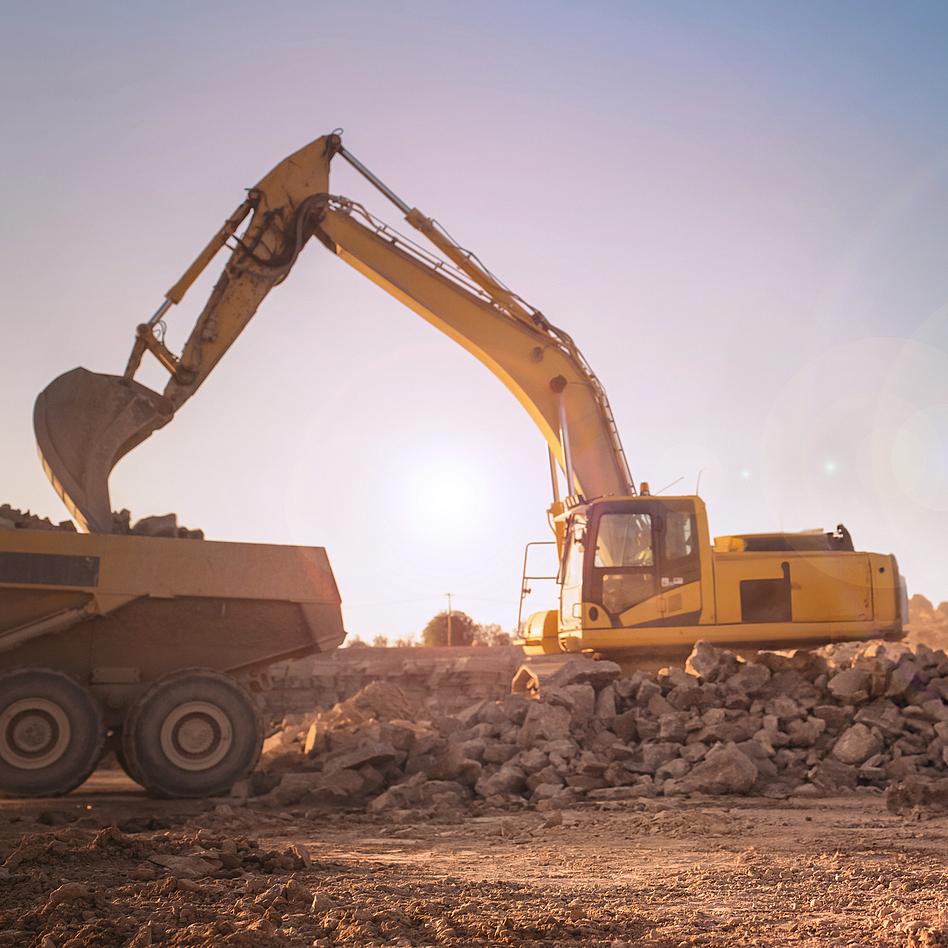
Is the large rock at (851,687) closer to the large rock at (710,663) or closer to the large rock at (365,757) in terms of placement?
the large rock at (710,663)

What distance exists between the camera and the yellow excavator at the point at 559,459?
1028 cm

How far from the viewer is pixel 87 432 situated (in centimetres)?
1003

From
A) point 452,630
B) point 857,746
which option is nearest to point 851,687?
point 857,746

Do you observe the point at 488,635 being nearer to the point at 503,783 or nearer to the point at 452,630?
the point at 452,630

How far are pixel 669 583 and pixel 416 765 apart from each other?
3076 millimetres

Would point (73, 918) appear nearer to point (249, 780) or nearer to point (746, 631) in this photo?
point (249, 780)

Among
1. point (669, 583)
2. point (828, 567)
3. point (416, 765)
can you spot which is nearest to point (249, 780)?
point (416, 765)

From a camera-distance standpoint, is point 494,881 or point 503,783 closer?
point 494,881

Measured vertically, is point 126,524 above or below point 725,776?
above

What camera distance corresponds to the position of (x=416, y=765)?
9.98 meters

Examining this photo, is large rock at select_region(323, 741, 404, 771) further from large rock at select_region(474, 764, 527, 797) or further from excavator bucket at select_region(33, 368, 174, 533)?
excavator bucket at select_region(33, 368, 174, 533)

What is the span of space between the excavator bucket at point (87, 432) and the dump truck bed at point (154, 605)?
0.56m

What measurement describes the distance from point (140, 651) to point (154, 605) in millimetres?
429

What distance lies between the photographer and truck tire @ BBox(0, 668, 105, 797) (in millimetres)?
8797
